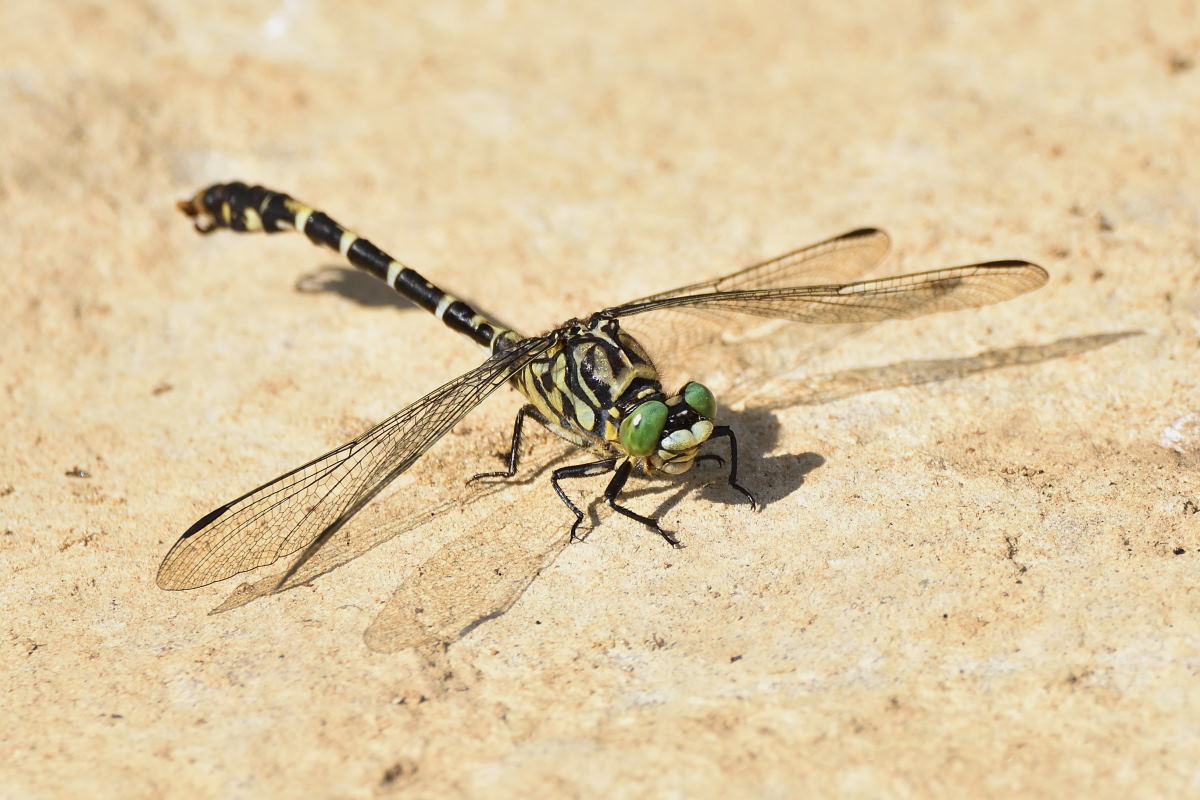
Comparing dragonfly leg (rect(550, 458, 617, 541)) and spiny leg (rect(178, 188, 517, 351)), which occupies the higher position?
spiny leg (rect(178, 188, 517, 351))

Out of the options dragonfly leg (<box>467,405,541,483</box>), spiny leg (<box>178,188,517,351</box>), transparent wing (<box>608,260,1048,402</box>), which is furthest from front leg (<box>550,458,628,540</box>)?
spiny leg (<box>178,188,517,351</box>)

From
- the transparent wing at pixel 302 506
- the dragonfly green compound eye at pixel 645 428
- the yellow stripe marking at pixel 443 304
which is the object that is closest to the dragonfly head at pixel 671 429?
the dragonfly green compound eye at pixel 645 428

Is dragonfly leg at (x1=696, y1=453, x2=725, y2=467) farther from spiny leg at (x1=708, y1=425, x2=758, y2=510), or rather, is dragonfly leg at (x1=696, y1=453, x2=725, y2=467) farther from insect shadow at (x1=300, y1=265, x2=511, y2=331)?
insect shadow at (x1=300, y1=265, x2=511, y2=331)

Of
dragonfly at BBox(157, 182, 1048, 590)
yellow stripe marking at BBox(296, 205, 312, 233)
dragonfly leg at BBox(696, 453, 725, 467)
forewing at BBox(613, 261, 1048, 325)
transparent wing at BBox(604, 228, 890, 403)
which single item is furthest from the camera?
yellow stripe marking at BBox(296, 205, 312, 233)

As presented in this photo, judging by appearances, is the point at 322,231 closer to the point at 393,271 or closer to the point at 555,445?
the point at 393,271

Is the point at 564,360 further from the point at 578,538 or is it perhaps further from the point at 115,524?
the point at 115,524

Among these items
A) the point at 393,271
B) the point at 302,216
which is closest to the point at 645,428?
the point at 393,271

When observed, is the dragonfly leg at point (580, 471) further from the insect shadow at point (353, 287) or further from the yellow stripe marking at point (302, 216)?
the yellow stripe marking at point (302, 216)
